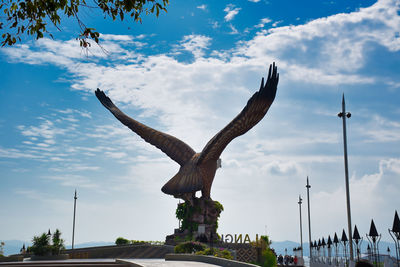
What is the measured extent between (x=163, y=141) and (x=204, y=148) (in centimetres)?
656

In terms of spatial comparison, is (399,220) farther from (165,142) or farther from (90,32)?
(165,142)

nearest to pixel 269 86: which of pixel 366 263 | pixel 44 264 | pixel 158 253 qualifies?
pixel 158 253

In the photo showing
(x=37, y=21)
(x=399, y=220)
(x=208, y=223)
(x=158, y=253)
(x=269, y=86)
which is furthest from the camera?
(x=208, y=223)

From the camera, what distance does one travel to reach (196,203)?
143 ft

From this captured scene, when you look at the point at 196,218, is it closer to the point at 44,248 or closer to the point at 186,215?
the point at 186,215

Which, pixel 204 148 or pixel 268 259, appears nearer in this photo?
pixel 268 259

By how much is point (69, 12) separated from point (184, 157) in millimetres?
35587

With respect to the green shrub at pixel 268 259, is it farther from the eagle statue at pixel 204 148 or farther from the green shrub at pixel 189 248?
the green shrub at pixel 189 248

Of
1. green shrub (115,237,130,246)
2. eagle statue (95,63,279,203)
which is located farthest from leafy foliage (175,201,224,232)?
green shrub (115,237,130,246)

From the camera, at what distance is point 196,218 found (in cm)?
4316

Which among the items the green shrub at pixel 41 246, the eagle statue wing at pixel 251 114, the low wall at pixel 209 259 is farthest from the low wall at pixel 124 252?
the low wall at pixel 209 259

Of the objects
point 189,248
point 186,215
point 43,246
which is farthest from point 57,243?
point 186,215

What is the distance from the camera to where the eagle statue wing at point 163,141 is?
44750mm

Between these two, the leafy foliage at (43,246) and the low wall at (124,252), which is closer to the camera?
the leafy foliage at (43,246)
